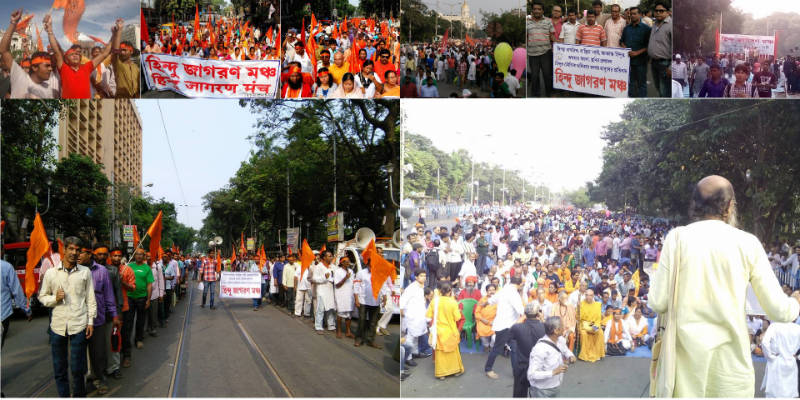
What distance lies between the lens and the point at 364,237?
6.21 meters

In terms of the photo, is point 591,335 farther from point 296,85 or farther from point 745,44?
point 296,85

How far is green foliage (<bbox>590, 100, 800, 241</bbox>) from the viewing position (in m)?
6.05

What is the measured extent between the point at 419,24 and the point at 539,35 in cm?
119

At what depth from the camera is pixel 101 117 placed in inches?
242

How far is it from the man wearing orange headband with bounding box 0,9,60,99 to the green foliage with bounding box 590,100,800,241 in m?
5.31

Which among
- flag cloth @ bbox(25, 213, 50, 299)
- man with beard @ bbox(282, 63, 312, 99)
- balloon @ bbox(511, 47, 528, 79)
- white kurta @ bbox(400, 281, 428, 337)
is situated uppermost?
balloon @ bbox(511, 47, 528, 79)

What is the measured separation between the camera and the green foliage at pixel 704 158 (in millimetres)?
6051

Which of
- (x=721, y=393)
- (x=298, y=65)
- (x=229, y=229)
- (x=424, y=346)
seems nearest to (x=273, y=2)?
(x=298, y=65)

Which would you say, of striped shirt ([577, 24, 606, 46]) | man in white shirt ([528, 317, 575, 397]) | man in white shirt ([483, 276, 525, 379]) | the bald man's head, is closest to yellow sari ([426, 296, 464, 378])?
man in white shirt ([483, 276, 525, 379])

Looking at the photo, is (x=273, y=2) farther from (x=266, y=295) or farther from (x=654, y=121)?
(x=654, y=121)

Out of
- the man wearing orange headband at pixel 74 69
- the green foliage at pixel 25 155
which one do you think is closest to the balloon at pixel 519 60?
the man wearing orange headband at pixel 74 69

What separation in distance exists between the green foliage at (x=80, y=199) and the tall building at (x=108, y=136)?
0.08 metres

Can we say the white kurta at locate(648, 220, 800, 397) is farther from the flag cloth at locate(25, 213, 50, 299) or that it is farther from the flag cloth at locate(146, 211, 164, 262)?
the flag cloth at locate(25, 213, 50, 299)

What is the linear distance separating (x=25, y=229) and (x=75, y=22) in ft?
6.61
